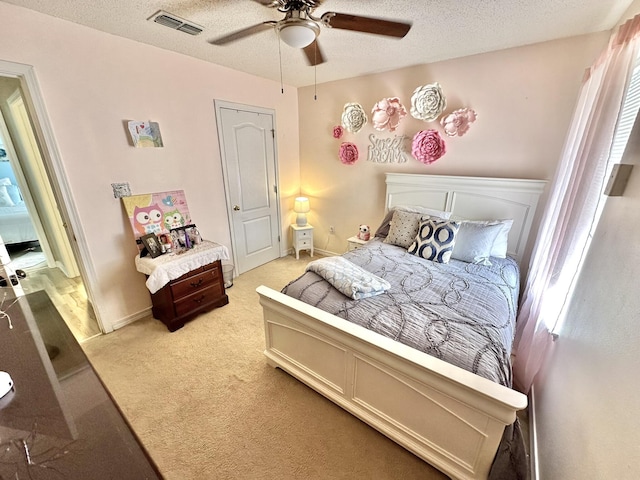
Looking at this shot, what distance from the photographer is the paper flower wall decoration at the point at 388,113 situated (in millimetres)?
2889

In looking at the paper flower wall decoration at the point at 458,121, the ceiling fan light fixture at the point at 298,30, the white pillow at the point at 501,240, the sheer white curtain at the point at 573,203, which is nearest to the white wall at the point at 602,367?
the sheer white curtain at the point at 573,203

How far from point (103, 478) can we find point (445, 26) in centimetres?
281

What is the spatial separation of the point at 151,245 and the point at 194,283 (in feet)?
1.64

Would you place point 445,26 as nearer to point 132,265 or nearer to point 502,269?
point 502,269

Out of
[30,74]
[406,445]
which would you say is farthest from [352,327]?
[30,74]

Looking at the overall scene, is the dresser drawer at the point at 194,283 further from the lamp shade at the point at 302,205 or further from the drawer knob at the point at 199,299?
the lamp shade at the point at 302,205

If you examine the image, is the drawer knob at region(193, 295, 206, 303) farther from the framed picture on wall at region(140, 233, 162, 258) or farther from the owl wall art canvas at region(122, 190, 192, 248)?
the owl wall art canvas at region(122, 190, 192, 248)

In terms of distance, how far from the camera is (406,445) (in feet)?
4.58

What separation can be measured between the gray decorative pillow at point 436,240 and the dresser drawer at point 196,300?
1.95m

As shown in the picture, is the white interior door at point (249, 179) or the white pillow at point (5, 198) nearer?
the white interior door at point (249, 179)

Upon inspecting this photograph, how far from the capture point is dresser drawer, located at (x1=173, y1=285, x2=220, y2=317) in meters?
2.39

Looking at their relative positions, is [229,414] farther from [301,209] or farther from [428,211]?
[301,209]

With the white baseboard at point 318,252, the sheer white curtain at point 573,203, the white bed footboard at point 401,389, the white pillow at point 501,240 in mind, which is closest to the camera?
the white bed footboard at point 401,389

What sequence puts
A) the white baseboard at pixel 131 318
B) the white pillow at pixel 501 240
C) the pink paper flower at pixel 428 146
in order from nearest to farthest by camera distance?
1. the white pillow at pixel 501 240
2. the white baseboard at pixel 131 318
3. the pink paper flower at pixel 428 146
